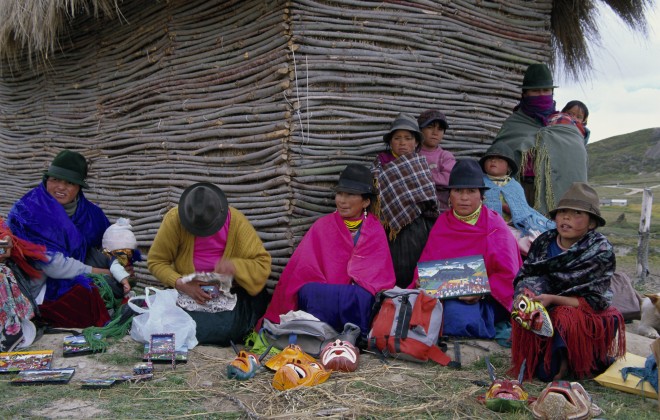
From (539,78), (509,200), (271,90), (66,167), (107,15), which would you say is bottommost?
(509,200)

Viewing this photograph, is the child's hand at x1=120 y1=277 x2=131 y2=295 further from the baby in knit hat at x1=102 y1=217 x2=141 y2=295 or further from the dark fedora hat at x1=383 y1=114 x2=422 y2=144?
the dark fedora hat at x1=383 y1=114 x2=422 y2=144

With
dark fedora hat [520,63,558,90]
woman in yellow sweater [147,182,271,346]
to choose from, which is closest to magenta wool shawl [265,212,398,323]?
woman in yellow sweater [147,182,271,346]

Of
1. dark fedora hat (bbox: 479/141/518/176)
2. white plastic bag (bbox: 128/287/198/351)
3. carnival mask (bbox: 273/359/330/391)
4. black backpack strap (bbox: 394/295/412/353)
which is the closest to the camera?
carnival mask (bbox: 273/359/330/391)

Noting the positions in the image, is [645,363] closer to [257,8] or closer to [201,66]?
[257,8]

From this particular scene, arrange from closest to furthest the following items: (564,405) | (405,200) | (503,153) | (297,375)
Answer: (564,405)
(297,375)
(405,200)
(503,153)

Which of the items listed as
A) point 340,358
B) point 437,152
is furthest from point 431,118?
point 340,358

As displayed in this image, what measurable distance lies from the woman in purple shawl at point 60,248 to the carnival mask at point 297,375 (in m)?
1.78

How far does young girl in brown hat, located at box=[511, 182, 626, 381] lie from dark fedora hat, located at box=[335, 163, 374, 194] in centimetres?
130

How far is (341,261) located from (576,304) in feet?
5.19

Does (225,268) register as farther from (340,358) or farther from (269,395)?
(269,395)

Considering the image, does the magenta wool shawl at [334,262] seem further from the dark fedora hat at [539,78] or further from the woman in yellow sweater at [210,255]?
the dark fedora hat at [539,78]

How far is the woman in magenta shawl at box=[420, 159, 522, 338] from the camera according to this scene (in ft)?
13.7

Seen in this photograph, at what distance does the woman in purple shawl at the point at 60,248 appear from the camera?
174 inches

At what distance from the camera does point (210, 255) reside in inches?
172
